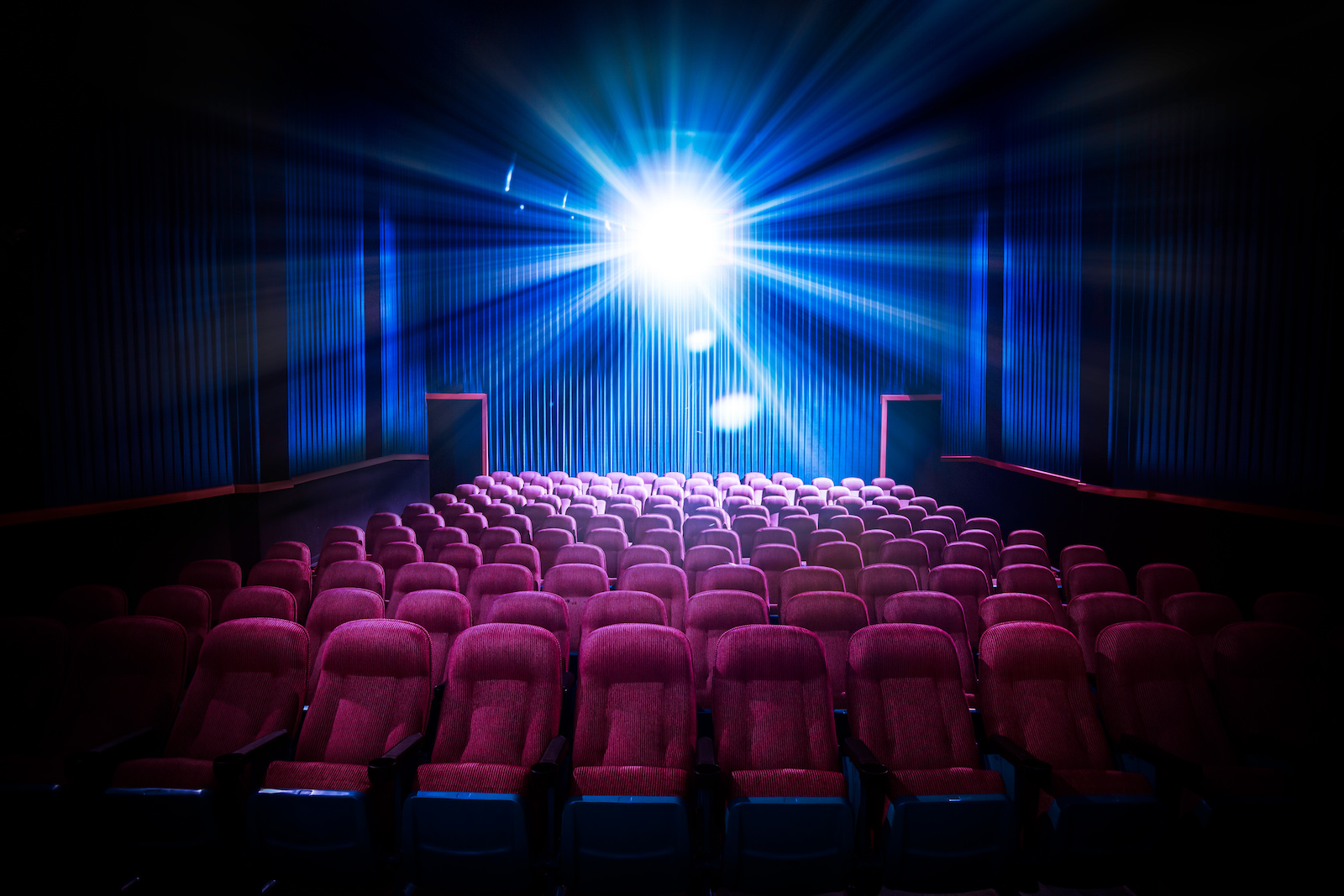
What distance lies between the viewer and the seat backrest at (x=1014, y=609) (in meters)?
3.54

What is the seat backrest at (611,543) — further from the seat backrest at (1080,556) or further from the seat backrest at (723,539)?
the seat backrest at (1080,556)

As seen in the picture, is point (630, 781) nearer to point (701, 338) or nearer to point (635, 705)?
point (635, 705)

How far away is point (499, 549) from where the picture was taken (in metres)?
4.84

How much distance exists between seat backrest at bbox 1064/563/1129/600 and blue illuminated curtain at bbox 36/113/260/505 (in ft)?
23.4

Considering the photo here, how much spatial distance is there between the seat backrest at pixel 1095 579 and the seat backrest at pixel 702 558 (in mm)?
2182

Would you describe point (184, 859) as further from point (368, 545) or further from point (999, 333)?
point (999, 333)

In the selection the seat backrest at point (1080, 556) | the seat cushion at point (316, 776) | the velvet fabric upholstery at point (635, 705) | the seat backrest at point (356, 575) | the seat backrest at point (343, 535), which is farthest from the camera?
the seat backrest at point (343, 535)

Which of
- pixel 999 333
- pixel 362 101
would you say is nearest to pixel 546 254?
pixel 362 101

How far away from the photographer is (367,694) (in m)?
2.77

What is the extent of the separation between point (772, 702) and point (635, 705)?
0.54 metres

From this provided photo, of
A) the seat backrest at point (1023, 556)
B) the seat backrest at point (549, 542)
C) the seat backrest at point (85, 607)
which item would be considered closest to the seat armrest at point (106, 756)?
the seat backrest at point (85, 607)

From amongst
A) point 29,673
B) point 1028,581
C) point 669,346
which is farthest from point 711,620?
point 669,346

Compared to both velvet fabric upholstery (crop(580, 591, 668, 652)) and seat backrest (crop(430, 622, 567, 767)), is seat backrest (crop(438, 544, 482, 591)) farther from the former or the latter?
seat backrest (crop(430, 622, 567, 767))

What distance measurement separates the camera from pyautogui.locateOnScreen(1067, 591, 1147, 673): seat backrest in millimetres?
3539
